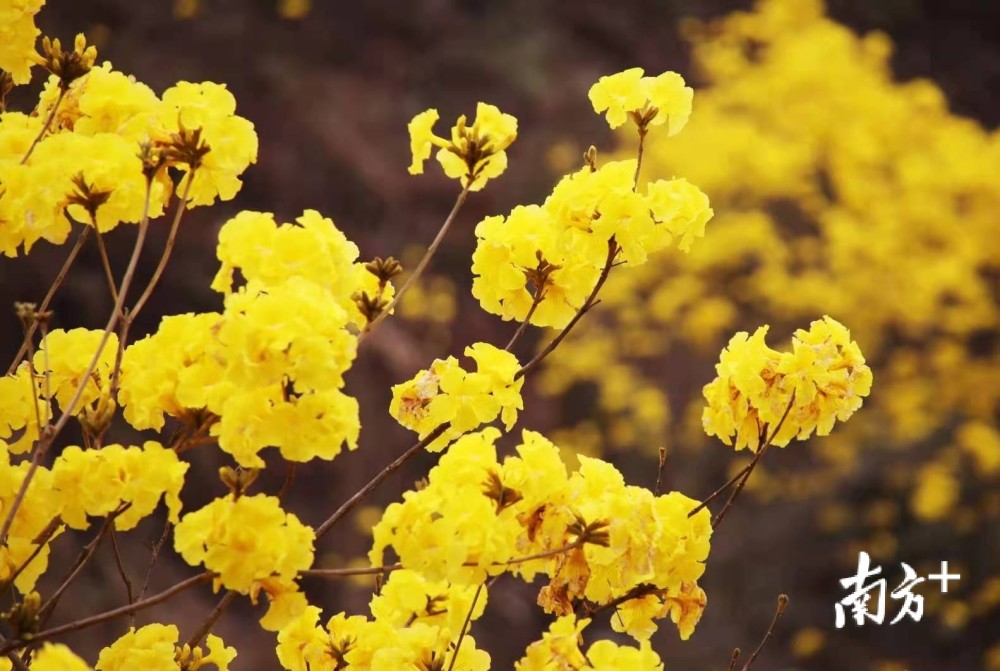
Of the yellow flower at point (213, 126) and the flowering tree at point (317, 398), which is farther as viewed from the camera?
the yellow flower at point (213, 126)

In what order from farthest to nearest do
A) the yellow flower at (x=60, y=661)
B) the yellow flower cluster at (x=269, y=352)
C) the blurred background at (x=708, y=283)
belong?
the blurred background at (x=708, y=283) → the yellow flower cluster at (x=269, y=352) → the yellow flower at (x=60, y=661)

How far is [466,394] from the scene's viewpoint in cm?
132

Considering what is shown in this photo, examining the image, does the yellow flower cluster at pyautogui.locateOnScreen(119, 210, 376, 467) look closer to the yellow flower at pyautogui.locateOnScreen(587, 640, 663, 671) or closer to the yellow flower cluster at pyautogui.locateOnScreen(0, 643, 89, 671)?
the yellow flower cluster at pyautogui.locateOnScreen(0, 643, 89, 671)

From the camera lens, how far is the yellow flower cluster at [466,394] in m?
1.31

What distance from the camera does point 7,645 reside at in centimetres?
117

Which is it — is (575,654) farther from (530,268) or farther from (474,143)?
(474,143)

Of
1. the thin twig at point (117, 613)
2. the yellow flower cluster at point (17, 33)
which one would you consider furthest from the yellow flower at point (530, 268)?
the yellow flower cluster at point (17, 33)

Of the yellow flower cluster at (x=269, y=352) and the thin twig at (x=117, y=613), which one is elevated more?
the yellow flower cluster at (x=269, y=352)

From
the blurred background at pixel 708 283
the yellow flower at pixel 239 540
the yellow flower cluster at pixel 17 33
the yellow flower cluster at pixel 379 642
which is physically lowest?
the blurred background at pixel 708 283

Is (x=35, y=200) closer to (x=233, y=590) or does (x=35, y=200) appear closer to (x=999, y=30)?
(x=233, y=590)

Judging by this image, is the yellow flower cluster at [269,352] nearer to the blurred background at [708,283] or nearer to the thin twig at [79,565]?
the thin twig at [79,565]

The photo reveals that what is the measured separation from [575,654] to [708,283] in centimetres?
478

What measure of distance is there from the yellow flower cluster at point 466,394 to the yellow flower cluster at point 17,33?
2.07 ft

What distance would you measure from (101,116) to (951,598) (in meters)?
4.52
